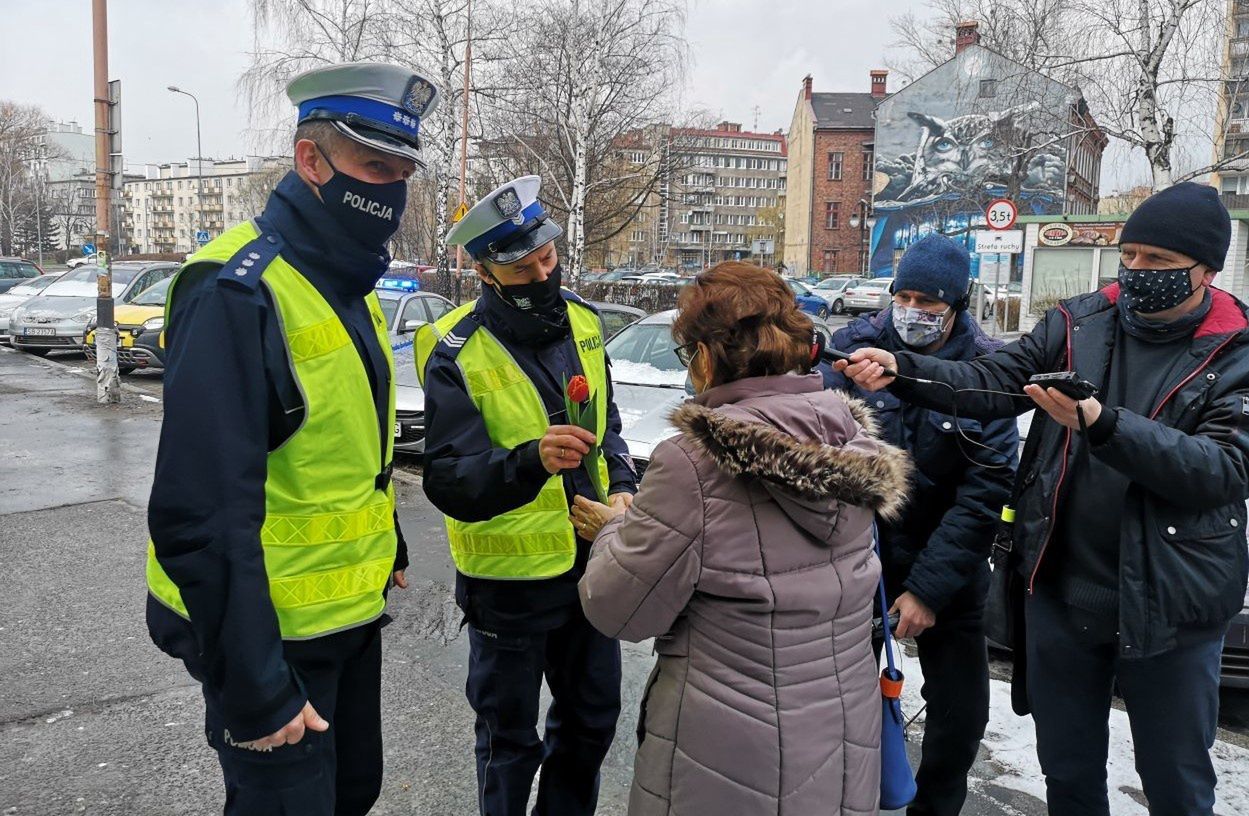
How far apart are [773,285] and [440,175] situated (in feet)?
91.5

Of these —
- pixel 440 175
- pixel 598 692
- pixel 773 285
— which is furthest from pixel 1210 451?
pixel 440 175

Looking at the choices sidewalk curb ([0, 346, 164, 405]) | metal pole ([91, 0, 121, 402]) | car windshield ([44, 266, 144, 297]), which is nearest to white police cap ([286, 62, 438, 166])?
metal pole ([91, 0, 121, 402])

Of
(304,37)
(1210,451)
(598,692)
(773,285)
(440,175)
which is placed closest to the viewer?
(773,285)

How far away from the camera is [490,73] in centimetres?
2606

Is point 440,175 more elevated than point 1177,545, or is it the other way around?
point 440,175

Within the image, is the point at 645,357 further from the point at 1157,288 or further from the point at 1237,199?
the point at 1237,199

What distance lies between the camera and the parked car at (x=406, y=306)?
11137 mm

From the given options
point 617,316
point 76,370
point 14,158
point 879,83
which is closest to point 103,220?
point 76,370

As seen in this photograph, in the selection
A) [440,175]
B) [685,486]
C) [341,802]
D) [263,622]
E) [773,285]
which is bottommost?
[341,802]

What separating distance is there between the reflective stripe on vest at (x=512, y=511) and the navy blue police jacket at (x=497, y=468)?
0.03 metres

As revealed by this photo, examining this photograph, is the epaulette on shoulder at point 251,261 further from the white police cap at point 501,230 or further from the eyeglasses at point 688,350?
the eyeglasses at point 688,350

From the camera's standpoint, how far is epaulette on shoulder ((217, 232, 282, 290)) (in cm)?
182

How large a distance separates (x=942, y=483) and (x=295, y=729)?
6.91ft

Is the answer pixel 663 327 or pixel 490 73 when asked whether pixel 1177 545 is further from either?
pixel 490 73
